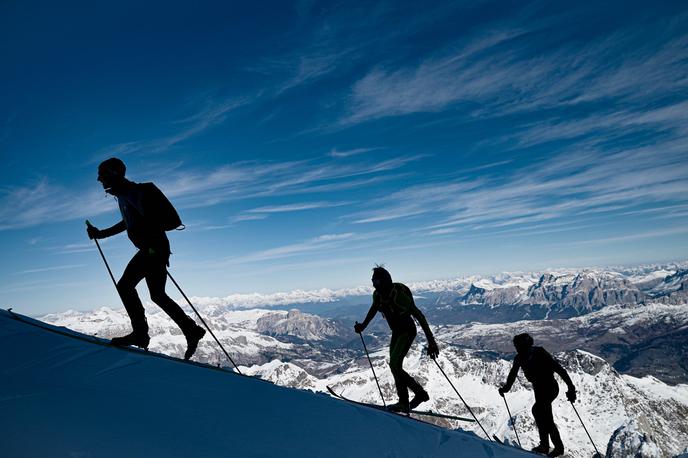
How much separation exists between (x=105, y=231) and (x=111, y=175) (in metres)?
1.52

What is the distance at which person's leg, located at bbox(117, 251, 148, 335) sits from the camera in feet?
27.9

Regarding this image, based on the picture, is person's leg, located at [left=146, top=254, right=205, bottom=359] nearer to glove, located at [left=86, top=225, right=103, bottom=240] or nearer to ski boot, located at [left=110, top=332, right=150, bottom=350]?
ski boot, located at [left=110, top=332, right=150, bottom=350]

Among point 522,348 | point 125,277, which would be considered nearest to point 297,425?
point 125,277

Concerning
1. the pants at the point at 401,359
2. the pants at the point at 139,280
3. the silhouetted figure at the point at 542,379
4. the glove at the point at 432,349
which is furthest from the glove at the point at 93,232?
the silhouetted figure at the point at 542,379

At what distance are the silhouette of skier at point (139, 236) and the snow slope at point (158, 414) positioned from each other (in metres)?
1.52

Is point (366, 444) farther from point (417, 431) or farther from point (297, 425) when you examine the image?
point (417, 431)

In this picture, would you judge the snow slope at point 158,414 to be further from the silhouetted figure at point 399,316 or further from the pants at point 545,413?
the pants at point 545,413

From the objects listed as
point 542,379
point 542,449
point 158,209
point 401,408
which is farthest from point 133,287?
point 542,449

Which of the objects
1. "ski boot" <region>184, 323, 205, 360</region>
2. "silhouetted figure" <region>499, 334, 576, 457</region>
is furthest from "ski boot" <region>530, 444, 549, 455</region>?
"ski boot" <region>184, 323, 205, 360</region>

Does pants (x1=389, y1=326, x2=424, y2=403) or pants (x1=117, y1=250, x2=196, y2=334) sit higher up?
pants (x1=117, y1=250, x2=196, y2=334)

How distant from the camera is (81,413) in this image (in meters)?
4.45

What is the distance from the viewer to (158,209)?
8320mm

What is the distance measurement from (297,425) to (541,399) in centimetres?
943

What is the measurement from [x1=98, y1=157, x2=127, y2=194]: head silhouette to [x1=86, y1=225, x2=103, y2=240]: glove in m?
1.29
